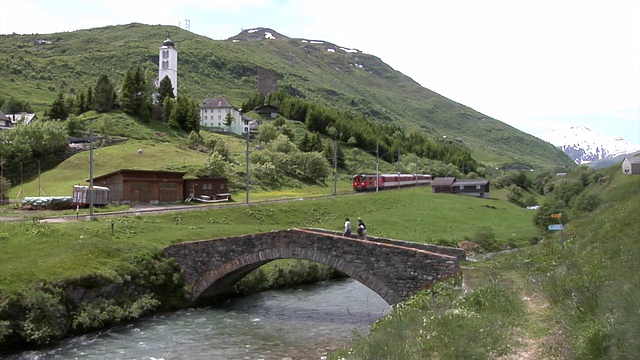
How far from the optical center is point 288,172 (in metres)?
89.4

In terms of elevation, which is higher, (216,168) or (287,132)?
(287,132)

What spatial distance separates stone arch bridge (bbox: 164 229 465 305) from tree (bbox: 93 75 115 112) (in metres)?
83.9

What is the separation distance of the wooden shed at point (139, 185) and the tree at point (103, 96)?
57.7 meters

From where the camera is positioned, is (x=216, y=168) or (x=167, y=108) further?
(x=167, y=108)

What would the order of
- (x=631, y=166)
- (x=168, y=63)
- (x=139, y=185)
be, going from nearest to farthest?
(x=139, y=185), (x=631, y=166), (x=168, y=63)

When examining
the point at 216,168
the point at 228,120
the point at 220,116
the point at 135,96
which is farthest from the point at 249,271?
the point at 220,116

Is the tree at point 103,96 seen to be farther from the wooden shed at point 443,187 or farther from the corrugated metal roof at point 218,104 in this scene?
the wooden shed at point 443,187

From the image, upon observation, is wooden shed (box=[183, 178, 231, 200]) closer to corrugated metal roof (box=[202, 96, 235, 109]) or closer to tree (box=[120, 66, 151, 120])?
tree (box=[120, 66, 151, 120])

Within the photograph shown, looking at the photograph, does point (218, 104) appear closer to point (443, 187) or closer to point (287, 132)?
point (287, 132)

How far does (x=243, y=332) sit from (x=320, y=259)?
518 cm

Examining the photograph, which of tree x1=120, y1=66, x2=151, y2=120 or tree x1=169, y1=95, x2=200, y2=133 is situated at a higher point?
tree x1=120, y1=66, x2=151, y2=120

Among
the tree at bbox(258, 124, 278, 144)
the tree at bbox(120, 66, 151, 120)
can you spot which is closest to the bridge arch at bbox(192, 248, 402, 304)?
the tree at bbox(120, 66, 151, 120)

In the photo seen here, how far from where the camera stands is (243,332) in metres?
23.9

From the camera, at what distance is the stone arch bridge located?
23953 millimetres
